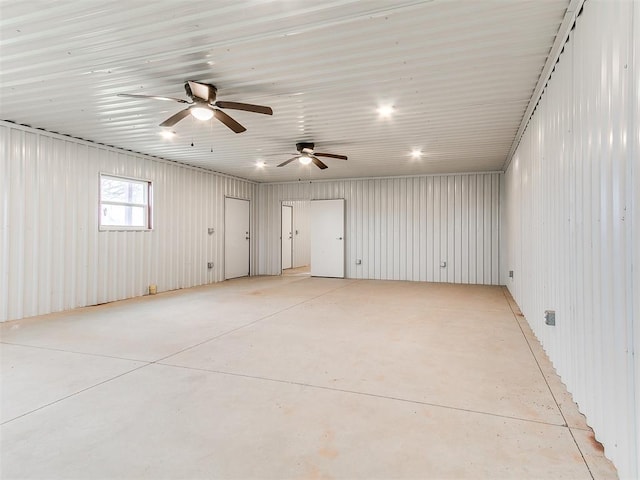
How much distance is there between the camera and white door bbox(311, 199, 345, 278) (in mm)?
10023

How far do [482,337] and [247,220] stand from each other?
7.65m

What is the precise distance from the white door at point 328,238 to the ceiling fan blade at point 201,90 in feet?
21.2

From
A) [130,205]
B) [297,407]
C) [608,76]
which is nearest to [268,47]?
[608,76]

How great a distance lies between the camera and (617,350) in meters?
1.78

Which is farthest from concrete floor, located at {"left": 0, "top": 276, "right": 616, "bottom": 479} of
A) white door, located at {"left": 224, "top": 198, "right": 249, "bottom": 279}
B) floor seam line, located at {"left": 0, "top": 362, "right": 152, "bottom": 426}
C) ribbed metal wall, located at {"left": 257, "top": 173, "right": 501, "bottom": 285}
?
white door, located at {"left": 224, "top": 198, "right": 249, "bottom": 279}

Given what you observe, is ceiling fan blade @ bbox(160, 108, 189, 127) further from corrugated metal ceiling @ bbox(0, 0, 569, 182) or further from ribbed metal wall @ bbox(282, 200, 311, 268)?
ribbed metal wall @ bbox(282, 200, 311, 268)

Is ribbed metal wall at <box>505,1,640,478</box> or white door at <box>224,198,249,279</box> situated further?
white door at <box>224,198,249,279</box>

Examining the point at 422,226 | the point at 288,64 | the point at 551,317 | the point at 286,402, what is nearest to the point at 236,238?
the point at 422,226

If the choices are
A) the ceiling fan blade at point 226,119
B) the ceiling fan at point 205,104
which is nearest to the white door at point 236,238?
the ceiling fan blade at point 226,119

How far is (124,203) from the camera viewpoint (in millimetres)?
6820

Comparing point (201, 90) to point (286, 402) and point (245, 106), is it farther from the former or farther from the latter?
point (286, 402)

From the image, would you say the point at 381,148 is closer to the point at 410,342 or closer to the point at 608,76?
the point at 410,342

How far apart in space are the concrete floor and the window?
86.5 inches

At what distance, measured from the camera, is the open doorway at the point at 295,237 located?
11898 millimetres
